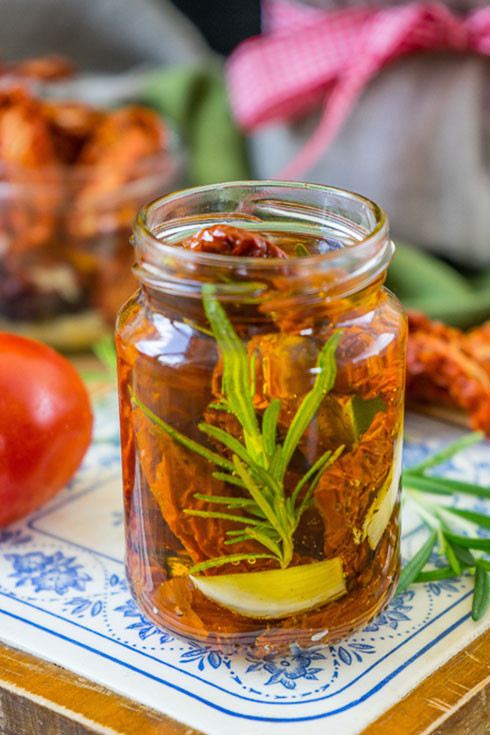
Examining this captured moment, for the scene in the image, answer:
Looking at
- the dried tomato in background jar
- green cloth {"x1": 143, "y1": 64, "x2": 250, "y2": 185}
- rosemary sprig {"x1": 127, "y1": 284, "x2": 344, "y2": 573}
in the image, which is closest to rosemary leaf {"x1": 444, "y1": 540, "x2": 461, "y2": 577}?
rosemary sprig {"x1": 127, "y1": 284, "x2": 344, "y2": 573}

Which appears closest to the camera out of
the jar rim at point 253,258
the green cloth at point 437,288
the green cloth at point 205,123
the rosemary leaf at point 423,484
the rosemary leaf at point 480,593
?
the jar rim at point 253,258

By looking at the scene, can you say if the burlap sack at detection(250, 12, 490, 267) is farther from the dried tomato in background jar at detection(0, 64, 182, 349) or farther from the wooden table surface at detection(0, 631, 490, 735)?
the wooden table surface at detection(0, 631, 490, 735)

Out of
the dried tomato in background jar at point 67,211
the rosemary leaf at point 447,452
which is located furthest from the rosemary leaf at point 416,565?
the dried tomato in background jar at point 67,211

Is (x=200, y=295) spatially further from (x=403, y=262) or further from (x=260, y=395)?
(x=403, y=262)

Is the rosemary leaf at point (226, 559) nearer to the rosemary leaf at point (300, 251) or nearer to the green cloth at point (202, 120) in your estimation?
the rosemary leaf at point (300, 251)

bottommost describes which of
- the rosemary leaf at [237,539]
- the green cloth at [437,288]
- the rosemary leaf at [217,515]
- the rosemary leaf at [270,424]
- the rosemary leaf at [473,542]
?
the green cloth at [437,288]
